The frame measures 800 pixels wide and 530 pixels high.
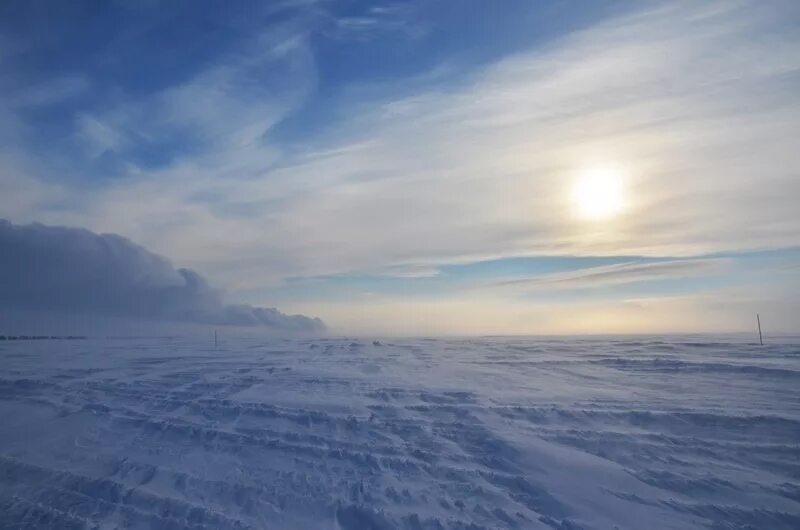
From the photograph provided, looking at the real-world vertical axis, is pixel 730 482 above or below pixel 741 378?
below

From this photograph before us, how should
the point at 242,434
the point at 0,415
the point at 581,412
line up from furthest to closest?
1. the point at 0,415
2. the point at 581,412
3. the point at 242,434

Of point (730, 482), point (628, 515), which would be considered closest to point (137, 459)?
point (628, 515)

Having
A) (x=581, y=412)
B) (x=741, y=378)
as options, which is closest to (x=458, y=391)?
(x=581, y=412)

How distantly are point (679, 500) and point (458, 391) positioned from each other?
779 centimetres

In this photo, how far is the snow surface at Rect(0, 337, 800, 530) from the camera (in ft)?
20.9

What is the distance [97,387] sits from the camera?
1527 cm

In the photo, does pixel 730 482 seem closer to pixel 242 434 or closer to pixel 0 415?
pixel 242 434

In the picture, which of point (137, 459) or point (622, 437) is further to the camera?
point (622, 437)

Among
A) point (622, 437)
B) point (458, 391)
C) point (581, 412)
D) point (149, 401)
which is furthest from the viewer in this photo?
point (458, 391)

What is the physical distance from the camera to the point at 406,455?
855 cm

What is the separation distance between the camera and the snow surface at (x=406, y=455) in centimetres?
636

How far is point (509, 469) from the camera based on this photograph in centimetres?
783

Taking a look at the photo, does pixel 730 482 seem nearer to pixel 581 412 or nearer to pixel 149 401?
pixel 581 412

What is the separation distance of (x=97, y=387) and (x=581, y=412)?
16.1 metres
